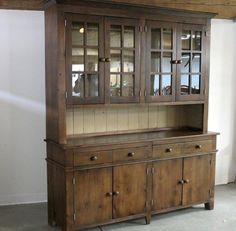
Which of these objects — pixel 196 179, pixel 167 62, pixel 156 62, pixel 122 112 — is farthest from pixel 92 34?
pixel 196 179

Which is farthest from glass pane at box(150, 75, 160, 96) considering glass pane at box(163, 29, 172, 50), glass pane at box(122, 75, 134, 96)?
glass pane at box(163, 29, 172, 50)

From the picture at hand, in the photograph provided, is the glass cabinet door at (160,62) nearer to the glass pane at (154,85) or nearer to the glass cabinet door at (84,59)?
the glass pane at (154,85)

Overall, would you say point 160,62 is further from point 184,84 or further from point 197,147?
point 197,147

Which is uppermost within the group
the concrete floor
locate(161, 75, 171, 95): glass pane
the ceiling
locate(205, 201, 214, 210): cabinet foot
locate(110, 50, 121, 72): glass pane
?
the ceiling

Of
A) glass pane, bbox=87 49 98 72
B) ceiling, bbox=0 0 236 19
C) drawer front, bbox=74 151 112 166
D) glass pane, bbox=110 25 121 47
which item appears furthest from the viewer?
ceiling, bbox=0 0 236 19

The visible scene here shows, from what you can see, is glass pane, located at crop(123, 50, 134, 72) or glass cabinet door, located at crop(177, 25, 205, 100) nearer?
glass pane, located at crop(123, 50, 134, 72)

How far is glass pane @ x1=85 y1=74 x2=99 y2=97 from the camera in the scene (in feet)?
10.6

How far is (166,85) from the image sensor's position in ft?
12.0

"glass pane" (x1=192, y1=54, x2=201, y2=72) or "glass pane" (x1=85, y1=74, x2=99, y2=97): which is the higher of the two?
"glass pane" (x1=192, y1=54, x2=201, y2=72)

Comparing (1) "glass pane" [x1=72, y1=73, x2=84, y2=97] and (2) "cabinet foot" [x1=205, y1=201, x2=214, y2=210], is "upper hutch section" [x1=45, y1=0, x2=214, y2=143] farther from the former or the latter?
(2) "cabinet foot" [x1=205, y1=201, x2=214, y2=210]

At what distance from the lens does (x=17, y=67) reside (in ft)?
12.4

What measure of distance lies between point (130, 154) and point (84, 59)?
997mm

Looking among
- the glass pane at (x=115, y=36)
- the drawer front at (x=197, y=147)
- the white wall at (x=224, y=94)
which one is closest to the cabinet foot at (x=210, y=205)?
the drawer front at (x=197, y=147)

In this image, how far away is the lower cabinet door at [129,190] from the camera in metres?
3.31
